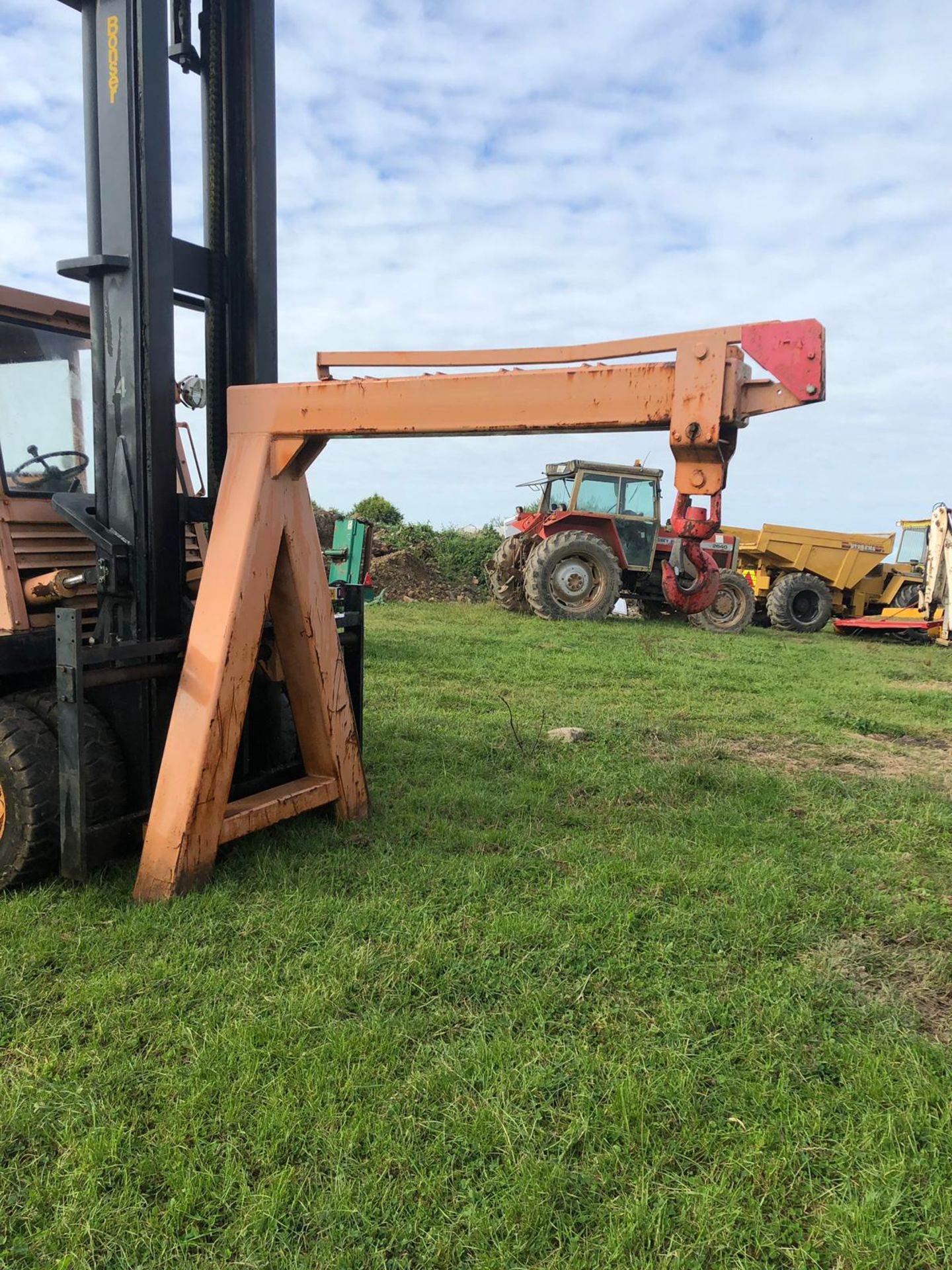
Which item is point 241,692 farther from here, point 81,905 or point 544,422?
point 544,422

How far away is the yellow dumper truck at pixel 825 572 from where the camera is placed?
15.9 meters

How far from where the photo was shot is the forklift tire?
10.1 feet

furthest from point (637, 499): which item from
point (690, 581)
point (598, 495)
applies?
point (690, 581)

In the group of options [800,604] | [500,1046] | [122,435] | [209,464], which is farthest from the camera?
[800,604]

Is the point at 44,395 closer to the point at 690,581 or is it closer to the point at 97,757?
the point at 97,757

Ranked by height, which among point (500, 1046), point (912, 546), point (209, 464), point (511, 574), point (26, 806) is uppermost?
point (209, 464)

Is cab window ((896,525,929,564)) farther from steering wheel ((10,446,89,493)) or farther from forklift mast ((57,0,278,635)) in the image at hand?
steering wheel ((10,446,89,493))

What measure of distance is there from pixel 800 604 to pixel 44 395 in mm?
14751

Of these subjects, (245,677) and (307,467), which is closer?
(245,677)

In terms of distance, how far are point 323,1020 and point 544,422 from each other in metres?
2.05

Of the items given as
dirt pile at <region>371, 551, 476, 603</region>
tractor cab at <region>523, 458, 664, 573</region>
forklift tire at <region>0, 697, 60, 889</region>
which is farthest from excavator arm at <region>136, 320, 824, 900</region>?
dirt pile at <region>371, 551, 476, 603</region>

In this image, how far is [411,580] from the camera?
64.3ft

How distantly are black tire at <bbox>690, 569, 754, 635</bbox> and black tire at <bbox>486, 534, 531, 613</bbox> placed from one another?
121 inches

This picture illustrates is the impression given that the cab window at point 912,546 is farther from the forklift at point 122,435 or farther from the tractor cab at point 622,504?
the forklift at point 122,435
